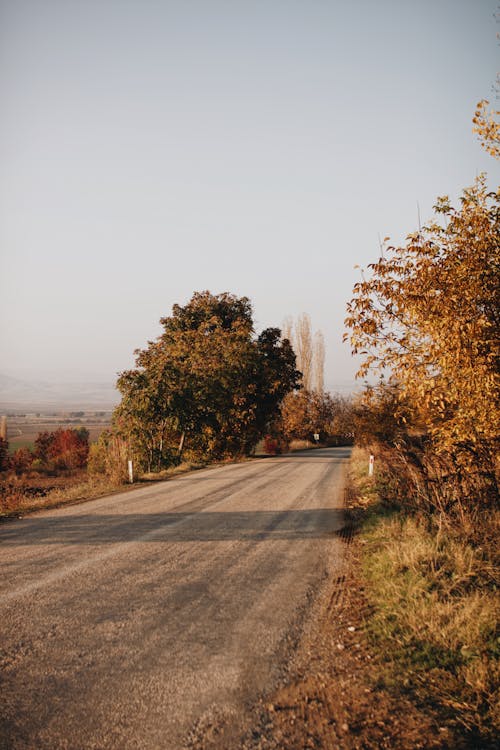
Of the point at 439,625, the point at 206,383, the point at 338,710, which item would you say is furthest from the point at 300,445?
the point at 338,710

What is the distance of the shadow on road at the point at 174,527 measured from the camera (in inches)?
344

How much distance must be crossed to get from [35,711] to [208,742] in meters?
1.35

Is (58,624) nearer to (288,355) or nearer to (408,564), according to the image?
(408,564)

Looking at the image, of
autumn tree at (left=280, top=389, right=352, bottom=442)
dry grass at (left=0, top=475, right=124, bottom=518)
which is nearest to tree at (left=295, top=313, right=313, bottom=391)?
autumn tree at (left=280, top=389, right=352, bottom=442)

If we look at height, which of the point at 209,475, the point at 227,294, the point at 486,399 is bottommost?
the point at 209,475

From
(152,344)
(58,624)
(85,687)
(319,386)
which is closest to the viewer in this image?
(85,687)

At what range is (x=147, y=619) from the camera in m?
5.36

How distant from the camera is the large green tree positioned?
22.1 m

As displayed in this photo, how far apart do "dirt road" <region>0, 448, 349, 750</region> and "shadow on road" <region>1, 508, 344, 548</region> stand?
40mm

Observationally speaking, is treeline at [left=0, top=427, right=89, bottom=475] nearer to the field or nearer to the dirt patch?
the field

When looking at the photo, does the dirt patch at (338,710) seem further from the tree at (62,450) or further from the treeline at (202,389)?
the tree at (62,450)

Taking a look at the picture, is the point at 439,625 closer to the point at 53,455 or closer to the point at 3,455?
the point at 3,455

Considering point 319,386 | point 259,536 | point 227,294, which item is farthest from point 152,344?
point 319,386

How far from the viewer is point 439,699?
3.95m
